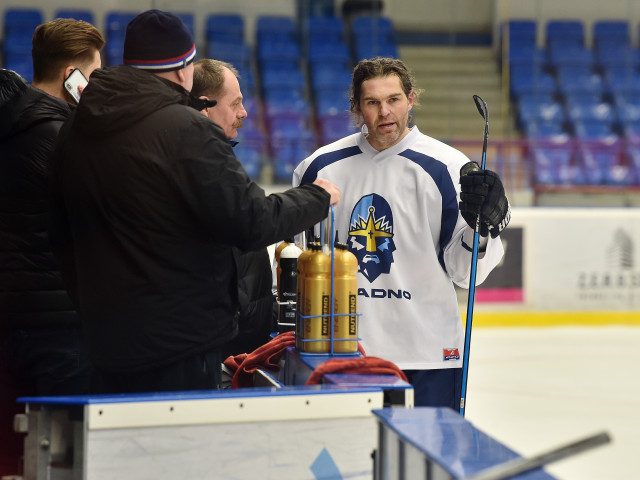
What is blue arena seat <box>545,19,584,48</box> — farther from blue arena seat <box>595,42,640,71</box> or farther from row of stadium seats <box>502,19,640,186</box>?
blue arena seat <box>595,42,640,71</box>

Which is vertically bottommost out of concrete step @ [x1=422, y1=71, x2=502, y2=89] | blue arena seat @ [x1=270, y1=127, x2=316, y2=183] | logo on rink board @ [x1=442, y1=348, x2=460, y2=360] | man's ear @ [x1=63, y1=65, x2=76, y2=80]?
logo on rink board @ [x1=442, y1=348, x2=460, y2=360]

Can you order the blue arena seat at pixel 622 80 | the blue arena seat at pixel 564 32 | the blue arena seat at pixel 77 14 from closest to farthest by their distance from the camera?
the blue arena seat at pixel 77 14 → the blue arena seat at pixel 622 80 → the blue arena seat at pixel 564 32

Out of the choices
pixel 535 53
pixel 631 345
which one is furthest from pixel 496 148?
pixel 631 345

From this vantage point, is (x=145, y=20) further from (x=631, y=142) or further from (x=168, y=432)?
(x=631, y=142)

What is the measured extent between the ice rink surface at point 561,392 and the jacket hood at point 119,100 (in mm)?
2703

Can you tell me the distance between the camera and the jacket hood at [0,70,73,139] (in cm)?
211

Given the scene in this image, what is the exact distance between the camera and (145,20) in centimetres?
176

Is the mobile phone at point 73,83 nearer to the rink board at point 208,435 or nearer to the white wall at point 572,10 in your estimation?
the rink board at point 208,435

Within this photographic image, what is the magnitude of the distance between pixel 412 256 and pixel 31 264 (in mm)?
954

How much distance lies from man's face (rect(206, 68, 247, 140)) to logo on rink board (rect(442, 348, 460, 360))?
0.79 meters

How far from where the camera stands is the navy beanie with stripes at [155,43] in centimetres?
176

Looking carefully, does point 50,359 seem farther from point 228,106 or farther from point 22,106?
point 228,106

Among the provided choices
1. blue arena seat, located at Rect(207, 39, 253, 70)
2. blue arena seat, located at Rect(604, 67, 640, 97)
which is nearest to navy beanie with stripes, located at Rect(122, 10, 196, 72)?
blue arena seat, located at Rect(207, 39, 253, 70)

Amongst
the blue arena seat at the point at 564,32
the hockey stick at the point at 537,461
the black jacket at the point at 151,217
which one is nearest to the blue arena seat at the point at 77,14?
the blue arena seat at the point at 564,32
